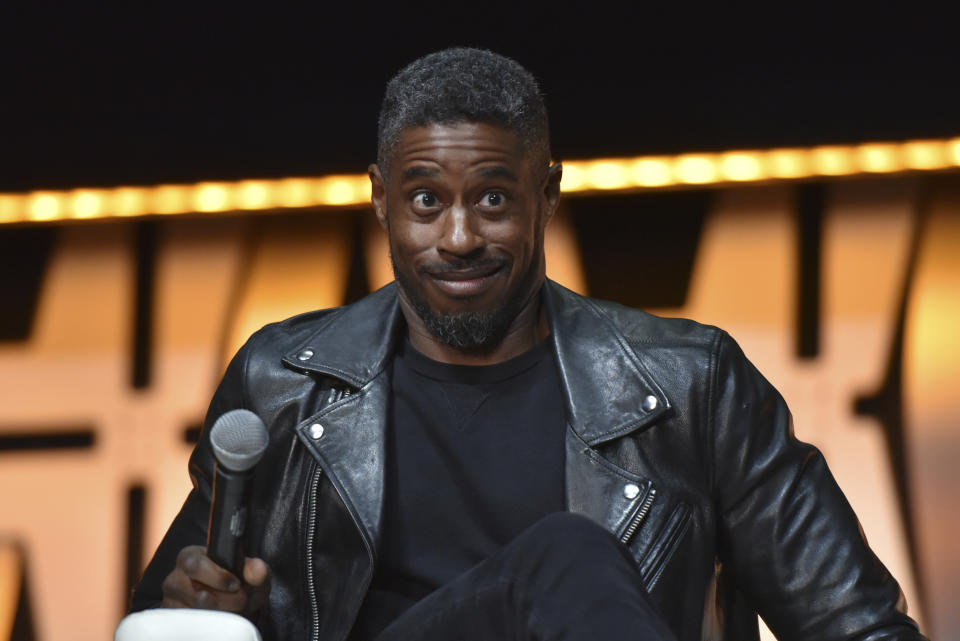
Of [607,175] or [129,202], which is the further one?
[129,202]

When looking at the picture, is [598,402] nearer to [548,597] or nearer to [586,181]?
[548,597]

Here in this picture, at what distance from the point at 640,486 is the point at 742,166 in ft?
5.03

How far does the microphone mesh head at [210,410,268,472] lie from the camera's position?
161 cm

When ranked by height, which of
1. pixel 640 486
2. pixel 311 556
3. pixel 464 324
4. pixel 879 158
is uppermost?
pixel 879 158

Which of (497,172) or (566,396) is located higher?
(497,172)

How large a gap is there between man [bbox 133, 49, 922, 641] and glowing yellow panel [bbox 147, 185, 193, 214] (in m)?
1.34

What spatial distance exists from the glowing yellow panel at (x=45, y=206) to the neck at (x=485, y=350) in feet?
5.16

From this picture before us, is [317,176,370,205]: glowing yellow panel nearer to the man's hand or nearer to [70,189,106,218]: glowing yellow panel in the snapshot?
[70,189,106,218]: glowing yellow panel

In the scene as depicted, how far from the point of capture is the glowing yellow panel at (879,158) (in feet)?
11.0

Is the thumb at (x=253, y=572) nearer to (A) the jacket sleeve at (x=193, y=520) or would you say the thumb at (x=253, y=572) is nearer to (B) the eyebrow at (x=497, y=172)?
(A) the jacket sleeve at (x=193, y=520)

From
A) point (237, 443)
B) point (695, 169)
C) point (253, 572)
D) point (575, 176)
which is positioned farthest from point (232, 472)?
point (695, 169)

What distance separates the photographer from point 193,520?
2.13 metres

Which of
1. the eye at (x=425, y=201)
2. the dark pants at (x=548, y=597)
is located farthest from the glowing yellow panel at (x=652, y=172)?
the dark pants at (x=548, y=597)

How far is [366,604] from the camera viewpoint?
6.70 ft
